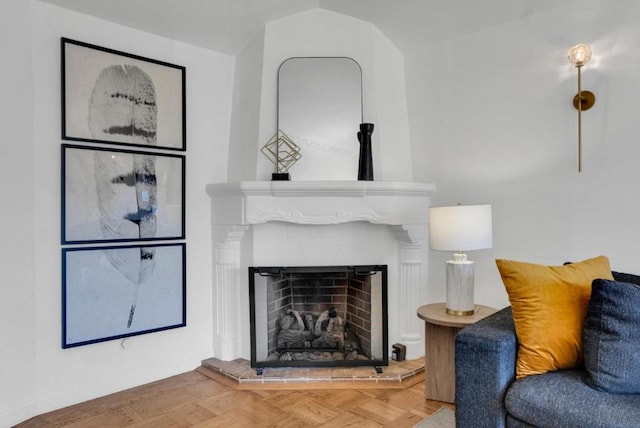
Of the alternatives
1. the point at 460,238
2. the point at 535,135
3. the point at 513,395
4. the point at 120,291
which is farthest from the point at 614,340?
the point at 120,291

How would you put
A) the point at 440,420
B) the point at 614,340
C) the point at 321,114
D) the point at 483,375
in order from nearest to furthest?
the point at 614,340
the point at 483,375
the point at 440,420
the point at 321,114

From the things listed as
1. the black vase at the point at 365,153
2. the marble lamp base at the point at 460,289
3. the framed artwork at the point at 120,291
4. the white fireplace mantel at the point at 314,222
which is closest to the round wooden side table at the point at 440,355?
the marble lamp base at the point at 460,289

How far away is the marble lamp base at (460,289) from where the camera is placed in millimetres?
2447

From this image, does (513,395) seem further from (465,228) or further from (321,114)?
(321,114)

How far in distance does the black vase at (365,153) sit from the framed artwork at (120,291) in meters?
→ 1.30

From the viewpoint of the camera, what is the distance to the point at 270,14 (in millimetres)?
2887

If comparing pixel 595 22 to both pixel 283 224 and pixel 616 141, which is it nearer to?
pixel 616 141

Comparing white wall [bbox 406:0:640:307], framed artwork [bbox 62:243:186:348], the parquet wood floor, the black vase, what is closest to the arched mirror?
the black vase

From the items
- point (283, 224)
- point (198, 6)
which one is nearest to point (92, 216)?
point (283, 224)

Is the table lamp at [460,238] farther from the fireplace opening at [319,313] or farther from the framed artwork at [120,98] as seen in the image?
the framed artwork at [120,98]

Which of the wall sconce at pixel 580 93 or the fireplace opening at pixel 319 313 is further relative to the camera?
the fireplace opening at pixel 319 313

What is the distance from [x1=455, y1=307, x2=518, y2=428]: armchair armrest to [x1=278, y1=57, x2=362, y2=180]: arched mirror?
4.92 ft

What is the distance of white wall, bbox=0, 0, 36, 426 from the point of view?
222cm

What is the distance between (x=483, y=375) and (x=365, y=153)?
1.61m
